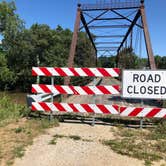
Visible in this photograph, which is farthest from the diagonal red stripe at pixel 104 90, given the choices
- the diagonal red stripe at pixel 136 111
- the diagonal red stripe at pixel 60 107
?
the diagonal red stripe at pixel 60 107

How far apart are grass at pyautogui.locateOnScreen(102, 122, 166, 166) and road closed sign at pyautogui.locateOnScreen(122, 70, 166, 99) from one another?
2.79 feet

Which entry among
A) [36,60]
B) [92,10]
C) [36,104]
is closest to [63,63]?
[36,60]

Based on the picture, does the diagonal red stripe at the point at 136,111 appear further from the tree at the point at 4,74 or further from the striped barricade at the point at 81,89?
the tree at the point at 4,74

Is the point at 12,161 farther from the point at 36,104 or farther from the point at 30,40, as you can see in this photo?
the point at 30,40

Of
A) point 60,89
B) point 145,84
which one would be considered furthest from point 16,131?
point 145,84

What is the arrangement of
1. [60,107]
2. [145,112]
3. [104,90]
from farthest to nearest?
[60,107]
[104,90]
[145,112]

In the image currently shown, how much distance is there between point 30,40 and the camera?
1494 inches

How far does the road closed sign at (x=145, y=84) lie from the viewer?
656cm

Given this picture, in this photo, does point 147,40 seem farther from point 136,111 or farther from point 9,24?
point 9,24

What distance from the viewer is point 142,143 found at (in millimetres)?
5273

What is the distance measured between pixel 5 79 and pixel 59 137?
27.9 meters

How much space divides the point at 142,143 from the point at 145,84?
185 centimetres

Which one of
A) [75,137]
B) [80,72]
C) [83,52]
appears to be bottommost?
[75,137]

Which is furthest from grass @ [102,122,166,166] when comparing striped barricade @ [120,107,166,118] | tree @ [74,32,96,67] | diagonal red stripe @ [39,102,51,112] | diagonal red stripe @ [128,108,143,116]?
→ tree @ [74,32,96,67]
